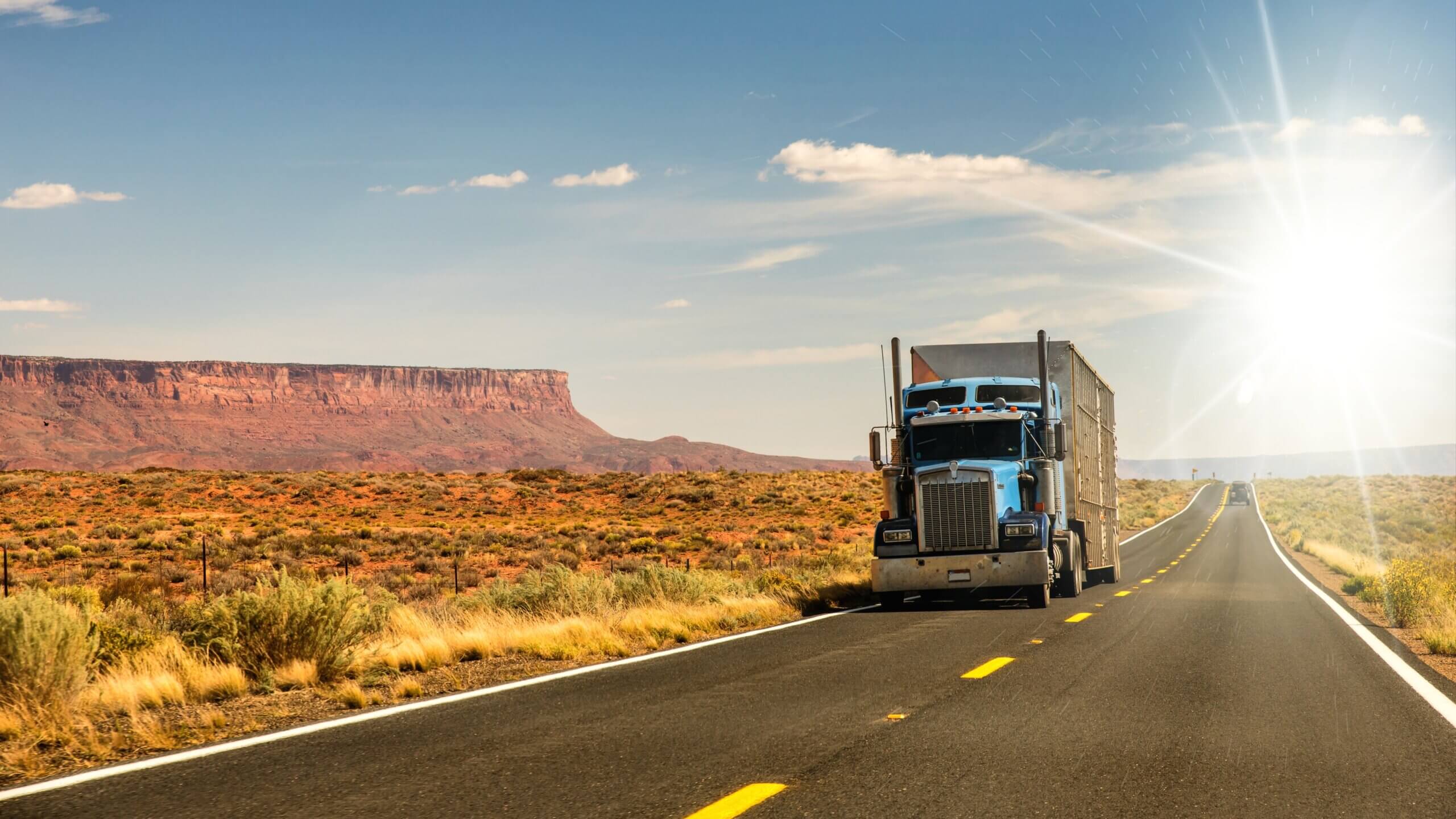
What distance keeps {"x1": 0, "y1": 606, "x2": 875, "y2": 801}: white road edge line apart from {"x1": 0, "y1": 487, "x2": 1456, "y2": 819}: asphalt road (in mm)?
139

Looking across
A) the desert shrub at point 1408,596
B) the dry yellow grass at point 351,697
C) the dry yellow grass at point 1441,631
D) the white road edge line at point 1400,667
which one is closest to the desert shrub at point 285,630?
the dry yellow grass at point 351,697

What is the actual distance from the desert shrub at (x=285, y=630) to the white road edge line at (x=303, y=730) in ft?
5.57

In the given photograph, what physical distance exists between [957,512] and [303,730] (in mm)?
11487

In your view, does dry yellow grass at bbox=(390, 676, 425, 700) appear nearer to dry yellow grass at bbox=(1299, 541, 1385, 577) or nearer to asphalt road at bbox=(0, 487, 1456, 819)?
asphalt road at bbox=(0, 487, 1456, 819)

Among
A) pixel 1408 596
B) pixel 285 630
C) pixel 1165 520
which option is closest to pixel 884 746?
pixel 285 630

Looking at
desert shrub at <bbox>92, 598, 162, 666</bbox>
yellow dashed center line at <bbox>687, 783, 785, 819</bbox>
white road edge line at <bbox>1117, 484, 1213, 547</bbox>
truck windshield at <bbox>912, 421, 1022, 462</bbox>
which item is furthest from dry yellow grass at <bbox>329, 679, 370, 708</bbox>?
white road edge line at <bbox>1117, 484, 1213, 547</bbox>

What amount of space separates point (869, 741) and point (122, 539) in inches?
1632

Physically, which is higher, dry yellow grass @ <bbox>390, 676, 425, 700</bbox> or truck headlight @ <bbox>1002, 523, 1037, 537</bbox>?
truck headlight @ <bbox>1002, 523, 1037, 537</bbox>

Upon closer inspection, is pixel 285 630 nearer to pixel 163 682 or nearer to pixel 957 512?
pixel 163 682

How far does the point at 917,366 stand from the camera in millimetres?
19656

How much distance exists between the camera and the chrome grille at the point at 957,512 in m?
17.0

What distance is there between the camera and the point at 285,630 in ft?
33.6

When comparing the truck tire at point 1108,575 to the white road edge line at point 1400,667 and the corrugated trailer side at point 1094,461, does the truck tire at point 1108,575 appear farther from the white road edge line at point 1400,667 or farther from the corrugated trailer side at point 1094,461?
the white road edge line at point 1400,667

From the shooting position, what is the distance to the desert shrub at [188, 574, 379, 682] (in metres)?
10.1
